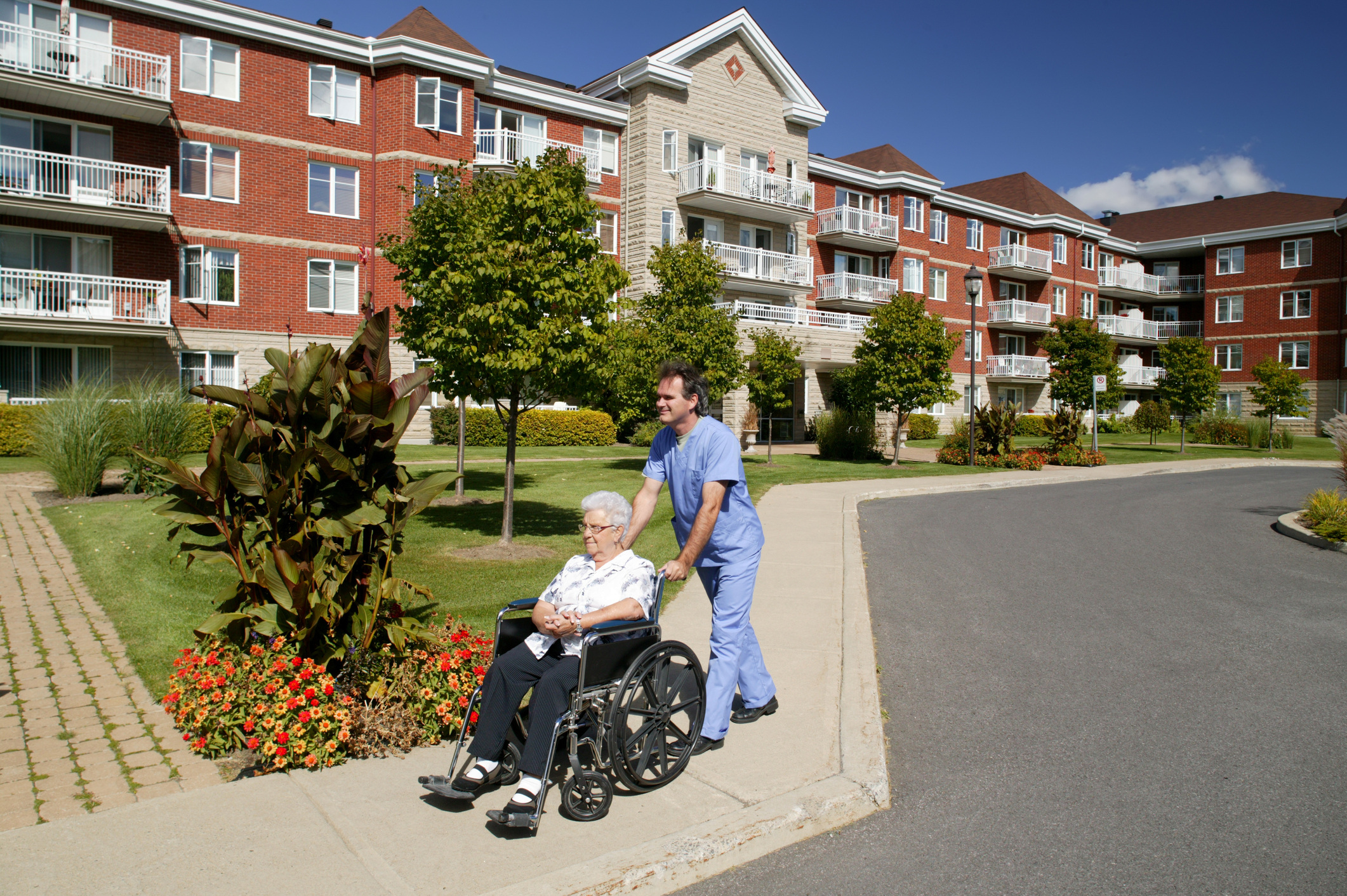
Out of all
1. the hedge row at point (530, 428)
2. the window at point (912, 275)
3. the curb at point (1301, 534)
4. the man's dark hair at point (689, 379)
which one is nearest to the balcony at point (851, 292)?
the window at point (912, 275)

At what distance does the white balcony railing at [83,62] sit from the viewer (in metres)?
21.7

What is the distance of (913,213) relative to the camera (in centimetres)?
4166

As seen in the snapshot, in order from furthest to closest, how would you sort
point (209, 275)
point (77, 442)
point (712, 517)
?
point (209, 275), point (77, 442), point (712, 517)

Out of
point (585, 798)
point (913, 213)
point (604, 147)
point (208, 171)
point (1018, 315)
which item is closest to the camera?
point (585, 798)

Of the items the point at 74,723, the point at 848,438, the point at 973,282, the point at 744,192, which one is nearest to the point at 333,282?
the point at 744,192

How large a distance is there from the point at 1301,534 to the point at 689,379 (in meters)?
11.9

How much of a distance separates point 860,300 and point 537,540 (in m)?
30.3

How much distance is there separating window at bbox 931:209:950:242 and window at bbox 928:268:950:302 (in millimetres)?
1525

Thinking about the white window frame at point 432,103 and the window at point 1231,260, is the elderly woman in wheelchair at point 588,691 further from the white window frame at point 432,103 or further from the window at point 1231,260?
the window at point 1231,260

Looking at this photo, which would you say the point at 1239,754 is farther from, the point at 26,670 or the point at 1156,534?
the point at 1156,534

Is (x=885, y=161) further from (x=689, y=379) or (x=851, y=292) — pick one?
(x=689, y=379)

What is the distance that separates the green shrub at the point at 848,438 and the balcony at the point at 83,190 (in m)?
19.4

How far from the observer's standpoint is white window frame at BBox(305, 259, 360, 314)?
86.1 feet

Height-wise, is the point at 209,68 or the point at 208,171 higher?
the point at 209,68
